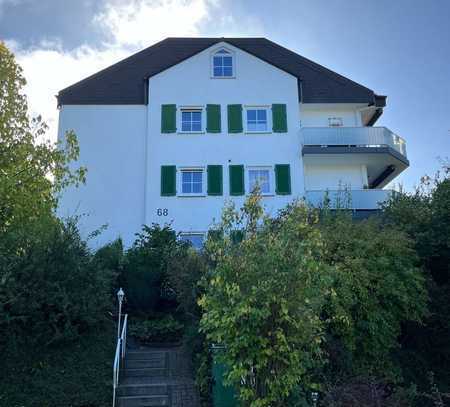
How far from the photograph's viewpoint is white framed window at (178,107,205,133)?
21547mm

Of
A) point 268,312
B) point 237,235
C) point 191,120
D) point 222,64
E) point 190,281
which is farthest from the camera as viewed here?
point 222,64

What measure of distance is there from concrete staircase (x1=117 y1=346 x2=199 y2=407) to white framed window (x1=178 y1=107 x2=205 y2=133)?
1146 cm

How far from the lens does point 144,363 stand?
11727 millimetres

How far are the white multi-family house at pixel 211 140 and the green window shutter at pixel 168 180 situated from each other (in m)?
0.04

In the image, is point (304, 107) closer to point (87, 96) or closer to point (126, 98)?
point (126, 98)

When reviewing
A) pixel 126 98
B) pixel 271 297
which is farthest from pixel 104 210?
pixel 271 297

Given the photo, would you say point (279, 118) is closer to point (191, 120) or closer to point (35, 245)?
point (191, 120)

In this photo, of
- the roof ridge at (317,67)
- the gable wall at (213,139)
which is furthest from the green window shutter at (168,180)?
the roof ridge at (317,67)

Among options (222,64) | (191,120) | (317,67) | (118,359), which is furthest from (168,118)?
(118,359)

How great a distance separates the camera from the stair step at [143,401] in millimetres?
9680

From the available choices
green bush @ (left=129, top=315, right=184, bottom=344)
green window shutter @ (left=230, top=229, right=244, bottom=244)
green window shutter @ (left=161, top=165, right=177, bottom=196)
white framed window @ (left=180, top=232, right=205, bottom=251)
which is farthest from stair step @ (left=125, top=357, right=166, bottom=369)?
green window shutter @ (left=161, top=165, right=177, bottom=196)

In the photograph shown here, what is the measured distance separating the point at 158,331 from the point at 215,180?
8.85m

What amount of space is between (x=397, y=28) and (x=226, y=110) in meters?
10.8

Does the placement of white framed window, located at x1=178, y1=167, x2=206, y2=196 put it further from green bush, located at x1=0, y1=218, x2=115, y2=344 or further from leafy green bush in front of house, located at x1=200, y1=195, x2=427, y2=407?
leafy green bush in front of house, located at x1=200, y1=195, x2=427, y2=407
